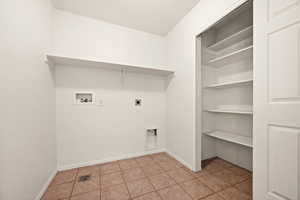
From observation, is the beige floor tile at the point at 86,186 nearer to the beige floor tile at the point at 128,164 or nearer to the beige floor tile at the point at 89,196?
the beige floor tile at the point at 89,196

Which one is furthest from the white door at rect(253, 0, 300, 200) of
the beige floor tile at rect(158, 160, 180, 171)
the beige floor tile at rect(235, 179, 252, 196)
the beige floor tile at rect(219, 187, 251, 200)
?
the beige floor tile at rect(158, 160, 180, 171)

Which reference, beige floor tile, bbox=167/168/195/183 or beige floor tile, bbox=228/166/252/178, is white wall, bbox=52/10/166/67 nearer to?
beige floor tile, bbox=167/168/195/183

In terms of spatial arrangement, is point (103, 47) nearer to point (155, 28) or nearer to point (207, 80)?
point (155, 28)

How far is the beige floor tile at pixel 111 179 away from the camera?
1523mm

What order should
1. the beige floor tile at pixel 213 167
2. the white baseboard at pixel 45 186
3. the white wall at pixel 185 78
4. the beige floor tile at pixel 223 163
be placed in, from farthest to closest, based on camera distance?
1. the beige floor tile at pixel 223 163
2. the beige floor tile at pixel 213 167
3. the white wall at pixel 185 78
4. the white baseboard at pixel 45 186

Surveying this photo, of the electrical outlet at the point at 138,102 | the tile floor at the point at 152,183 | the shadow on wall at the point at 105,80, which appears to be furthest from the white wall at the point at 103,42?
the tile floor at the point at 152,183

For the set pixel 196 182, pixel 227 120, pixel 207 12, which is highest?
pixel 207 12

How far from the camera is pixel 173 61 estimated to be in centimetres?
230

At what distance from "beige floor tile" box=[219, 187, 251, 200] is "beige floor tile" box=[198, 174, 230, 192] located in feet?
0.20

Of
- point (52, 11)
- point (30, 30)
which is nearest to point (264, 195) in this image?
point (30, 30)

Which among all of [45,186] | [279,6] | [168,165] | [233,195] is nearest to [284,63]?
[279,6]

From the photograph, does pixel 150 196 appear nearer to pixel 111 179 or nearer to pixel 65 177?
pixel 111 179

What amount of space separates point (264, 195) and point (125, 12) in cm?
295

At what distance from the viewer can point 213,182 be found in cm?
153
